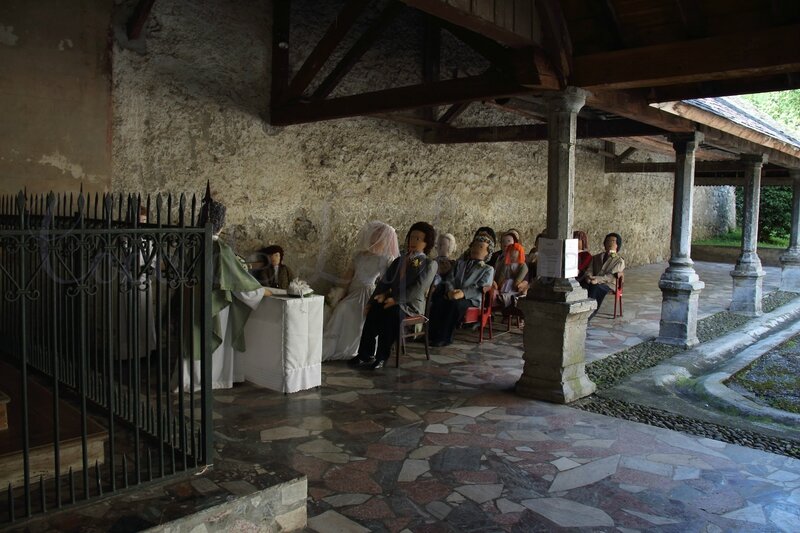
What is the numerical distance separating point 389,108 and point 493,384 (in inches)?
110

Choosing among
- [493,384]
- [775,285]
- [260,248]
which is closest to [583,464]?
[493,384]

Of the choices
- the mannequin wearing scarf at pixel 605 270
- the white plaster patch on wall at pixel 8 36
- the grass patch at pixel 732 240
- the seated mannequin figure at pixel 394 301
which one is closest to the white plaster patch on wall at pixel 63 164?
the white plaster patch on wall at pixel 8 36

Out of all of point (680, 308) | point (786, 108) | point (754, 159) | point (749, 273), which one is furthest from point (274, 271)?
point (786, 108)

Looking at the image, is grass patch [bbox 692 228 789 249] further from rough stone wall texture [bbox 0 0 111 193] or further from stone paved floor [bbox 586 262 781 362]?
rough stone wall texture [bbox 0 0 111 193]

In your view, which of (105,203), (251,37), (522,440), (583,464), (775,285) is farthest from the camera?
(775,285)

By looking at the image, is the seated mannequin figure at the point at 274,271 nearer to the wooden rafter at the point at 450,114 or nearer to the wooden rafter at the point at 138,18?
the wooden rafter at the point at 138,18

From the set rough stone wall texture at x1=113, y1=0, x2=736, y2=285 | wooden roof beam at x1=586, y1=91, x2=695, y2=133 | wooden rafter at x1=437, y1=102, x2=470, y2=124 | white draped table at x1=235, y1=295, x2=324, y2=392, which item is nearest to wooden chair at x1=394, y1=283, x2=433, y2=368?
white draped table at x1=235, y1=295, x2=324, y2=392

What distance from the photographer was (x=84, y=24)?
580cm

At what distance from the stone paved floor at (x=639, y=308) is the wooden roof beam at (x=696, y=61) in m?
3.04

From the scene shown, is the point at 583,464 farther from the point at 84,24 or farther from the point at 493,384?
the point at 84,24

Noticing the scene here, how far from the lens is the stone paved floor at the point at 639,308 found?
7.75 metres

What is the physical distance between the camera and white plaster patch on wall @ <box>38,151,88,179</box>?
563 centimetres

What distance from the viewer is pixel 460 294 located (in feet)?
24.0

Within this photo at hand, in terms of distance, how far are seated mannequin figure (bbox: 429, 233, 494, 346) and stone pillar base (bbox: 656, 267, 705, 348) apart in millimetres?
2128
